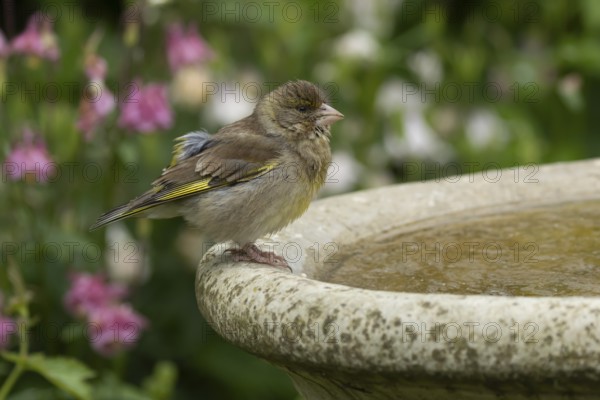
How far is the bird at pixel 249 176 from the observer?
319 cm

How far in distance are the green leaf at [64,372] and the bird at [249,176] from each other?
48 centimetres

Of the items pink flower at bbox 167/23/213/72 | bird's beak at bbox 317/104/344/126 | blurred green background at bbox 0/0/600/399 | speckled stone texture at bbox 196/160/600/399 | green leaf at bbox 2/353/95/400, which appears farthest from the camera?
pink flower at bbox 167/23/213/72

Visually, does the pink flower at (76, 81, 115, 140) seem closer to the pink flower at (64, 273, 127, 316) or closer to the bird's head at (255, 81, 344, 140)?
the pink flower at (64, 273, 127, 316)

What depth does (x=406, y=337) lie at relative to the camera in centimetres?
207

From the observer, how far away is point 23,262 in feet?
14.2

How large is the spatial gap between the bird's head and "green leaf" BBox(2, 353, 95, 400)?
3.14 feet

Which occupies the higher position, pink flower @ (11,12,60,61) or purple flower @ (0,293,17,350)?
pink flower @ (11,12,60,61)

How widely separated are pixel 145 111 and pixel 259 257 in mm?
1459

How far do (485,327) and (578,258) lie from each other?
0.99m

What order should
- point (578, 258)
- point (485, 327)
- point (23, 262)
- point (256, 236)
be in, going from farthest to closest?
point (23, 262) → point (256, 236) → point (578, 258) → point (485, 327)

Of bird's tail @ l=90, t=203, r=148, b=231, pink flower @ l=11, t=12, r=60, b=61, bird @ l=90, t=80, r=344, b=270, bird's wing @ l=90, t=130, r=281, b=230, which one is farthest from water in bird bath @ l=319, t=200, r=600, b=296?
pink flower @ l=11, t=12, r=60, b=61

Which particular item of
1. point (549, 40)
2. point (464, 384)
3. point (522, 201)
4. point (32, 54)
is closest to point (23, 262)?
point (32, 54)

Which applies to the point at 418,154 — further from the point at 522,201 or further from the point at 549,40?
the point at 522,201

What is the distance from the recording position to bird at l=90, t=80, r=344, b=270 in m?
3.19
